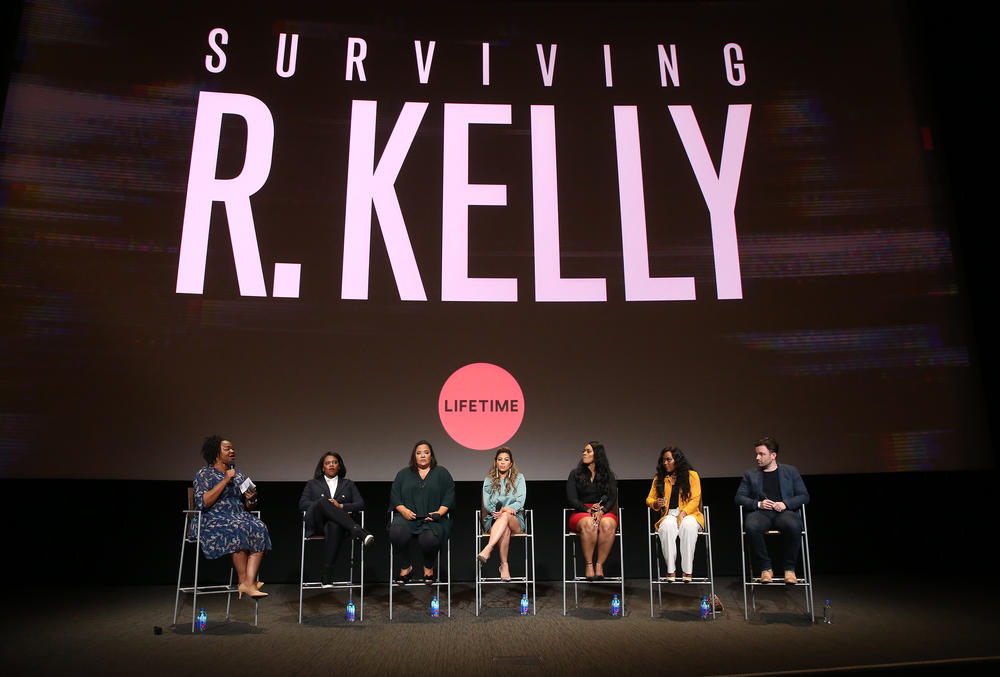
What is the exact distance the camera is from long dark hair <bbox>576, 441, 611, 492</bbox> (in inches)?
172

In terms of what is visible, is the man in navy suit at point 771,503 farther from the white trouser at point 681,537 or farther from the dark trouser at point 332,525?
the dark trouser at point 332,525

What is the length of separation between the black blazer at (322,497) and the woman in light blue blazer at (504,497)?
747mm

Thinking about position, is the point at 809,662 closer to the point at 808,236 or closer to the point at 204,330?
the point at 808,236

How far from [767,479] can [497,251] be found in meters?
2.24

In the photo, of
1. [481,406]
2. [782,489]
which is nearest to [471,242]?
[481,406]

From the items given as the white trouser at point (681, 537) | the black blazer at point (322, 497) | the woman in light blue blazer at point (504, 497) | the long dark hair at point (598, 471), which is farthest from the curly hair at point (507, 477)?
the white trouser at point (681, 537)

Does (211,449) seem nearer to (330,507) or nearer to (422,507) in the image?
(330,507)

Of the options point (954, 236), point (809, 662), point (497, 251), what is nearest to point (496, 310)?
point (497, 251)

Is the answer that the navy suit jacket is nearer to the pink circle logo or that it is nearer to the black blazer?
the pink circle logo

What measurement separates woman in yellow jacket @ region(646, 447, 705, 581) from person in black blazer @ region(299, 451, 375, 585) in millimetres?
1626

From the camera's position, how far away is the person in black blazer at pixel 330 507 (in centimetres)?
406

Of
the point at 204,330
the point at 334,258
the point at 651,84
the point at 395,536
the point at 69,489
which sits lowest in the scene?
the point at 395,536

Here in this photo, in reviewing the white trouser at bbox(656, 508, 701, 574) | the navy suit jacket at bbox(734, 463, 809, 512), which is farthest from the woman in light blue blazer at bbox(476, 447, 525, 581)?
the navy suit jacket at bbox(734, 463, 809, 512)

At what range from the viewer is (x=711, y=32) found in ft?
17.7
